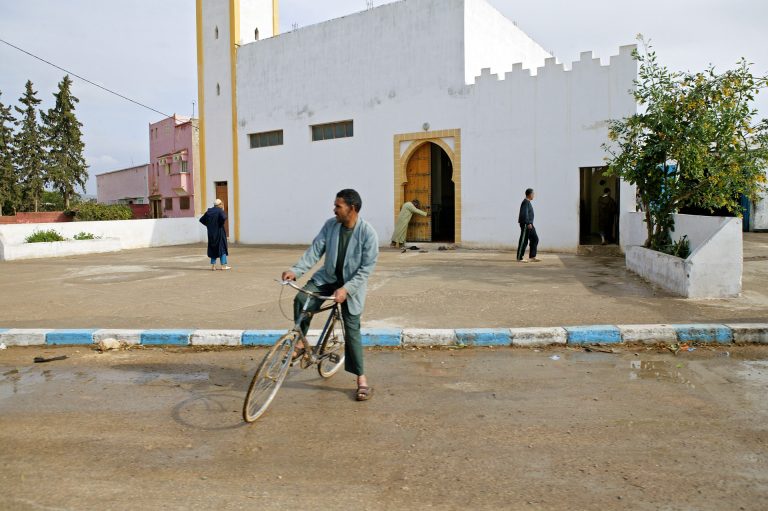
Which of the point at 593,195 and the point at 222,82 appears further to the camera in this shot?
the point at 222,82

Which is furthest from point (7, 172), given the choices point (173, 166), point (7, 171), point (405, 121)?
point (405, 121)

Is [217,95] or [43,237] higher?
[217,95]

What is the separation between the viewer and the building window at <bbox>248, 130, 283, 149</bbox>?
21266mm

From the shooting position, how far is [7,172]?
3722 cm

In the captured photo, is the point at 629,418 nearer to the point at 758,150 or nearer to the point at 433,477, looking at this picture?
the point at 433,477

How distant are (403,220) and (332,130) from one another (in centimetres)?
474

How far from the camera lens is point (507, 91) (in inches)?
629

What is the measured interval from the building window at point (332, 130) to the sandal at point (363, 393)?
52.1ft

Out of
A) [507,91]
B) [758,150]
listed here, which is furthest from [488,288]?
[507,91]

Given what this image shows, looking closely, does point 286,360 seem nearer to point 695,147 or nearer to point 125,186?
point 695,147

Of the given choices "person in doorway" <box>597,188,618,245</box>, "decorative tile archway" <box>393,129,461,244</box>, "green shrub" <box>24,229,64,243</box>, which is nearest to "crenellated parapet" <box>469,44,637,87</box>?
"decorative tile archway" <box>393,129,461,244</box>

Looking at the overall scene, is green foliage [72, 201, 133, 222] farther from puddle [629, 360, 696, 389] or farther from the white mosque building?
puddle [629, 360, 696, 389]

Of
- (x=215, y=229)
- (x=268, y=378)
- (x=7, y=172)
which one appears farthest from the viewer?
(x=7, y=172)

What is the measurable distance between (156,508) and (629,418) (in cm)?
291
